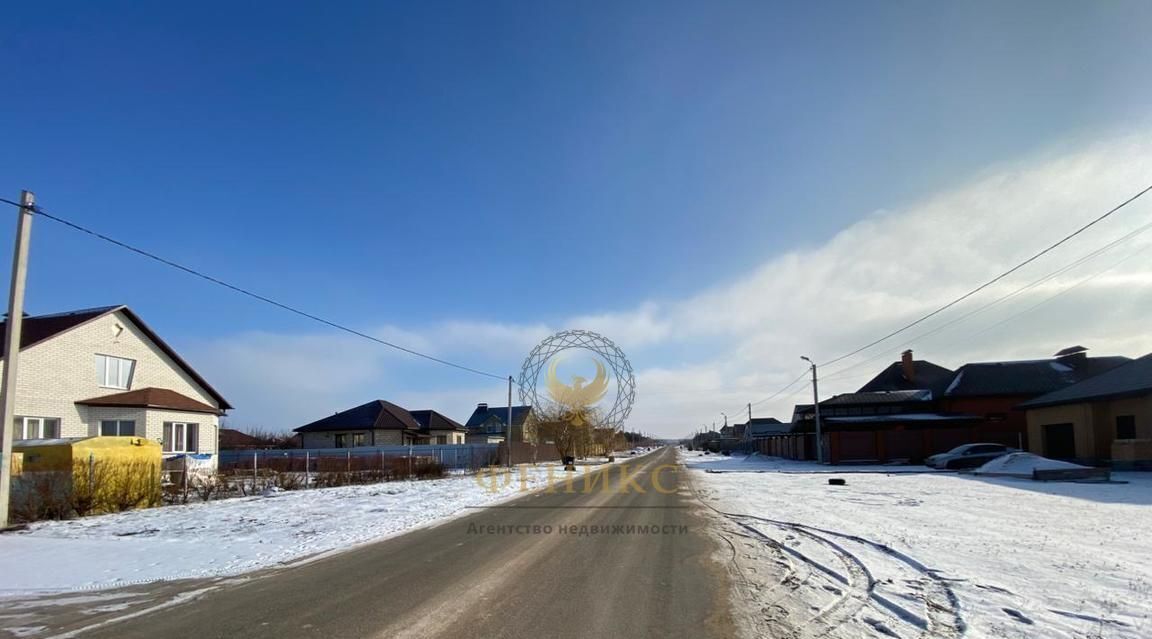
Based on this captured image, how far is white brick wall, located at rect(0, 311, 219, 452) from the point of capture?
23078 mm

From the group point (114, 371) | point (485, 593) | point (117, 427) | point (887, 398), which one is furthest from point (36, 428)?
point (887, 398)

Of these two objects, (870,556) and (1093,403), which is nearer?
(870,556)

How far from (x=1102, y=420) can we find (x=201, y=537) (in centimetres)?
3608

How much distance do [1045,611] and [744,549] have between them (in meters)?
4.85

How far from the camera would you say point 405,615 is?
6773mm

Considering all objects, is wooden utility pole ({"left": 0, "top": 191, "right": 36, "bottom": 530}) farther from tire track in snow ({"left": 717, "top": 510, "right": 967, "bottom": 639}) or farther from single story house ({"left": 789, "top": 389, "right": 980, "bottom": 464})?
single story house ({"left": 789, "top": 389, "right": 980, "bottom": 464})

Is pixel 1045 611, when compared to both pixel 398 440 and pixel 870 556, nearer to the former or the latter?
pixel 870 556

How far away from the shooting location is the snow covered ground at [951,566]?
20.7ft

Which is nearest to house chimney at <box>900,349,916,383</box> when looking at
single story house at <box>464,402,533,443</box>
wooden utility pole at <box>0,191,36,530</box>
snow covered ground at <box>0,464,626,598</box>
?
single story house at <box>464,402,533,443</box>

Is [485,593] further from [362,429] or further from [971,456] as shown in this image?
[362,429]

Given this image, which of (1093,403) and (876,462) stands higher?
(1093,403)

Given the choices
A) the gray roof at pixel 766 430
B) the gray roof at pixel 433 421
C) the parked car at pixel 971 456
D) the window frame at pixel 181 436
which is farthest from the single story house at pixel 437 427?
the parked car at pixel 971 456

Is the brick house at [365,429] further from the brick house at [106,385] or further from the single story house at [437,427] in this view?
the brick house at [106,385]

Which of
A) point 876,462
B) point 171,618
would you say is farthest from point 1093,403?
point 171,618
